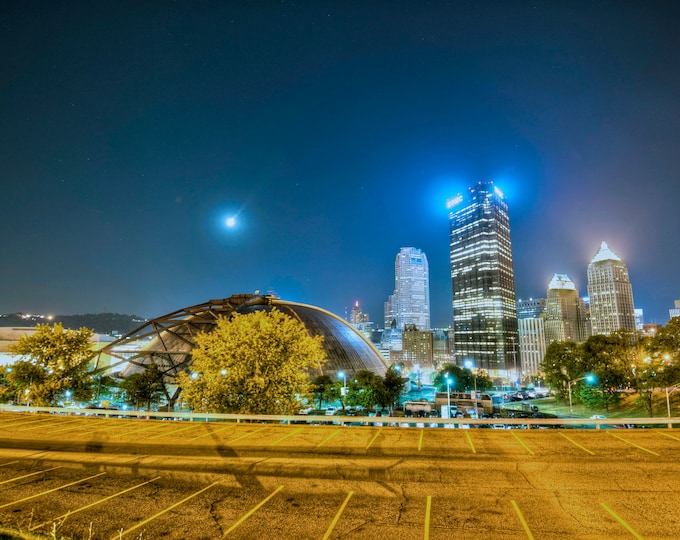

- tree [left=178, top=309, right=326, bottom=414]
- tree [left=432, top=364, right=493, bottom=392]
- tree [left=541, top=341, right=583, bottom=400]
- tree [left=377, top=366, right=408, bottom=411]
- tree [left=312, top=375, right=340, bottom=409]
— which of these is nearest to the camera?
tree [left=178, top=309, right=326, bottom=414]

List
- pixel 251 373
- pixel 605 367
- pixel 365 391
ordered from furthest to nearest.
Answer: pixel 605 367, pixel 365 391, pixel 251 373

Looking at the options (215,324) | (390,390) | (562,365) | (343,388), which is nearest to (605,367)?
(562,365)

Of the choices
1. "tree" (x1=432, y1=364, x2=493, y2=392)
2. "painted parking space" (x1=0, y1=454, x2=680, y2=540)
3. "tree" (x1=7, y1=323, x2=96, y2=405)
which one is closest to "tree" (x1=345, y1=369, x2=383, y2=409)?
"tree" (x1=7, y1=323, x2=96, y2=405)

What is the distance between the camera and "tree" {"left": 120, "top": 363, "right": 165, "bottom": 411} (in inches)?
1922

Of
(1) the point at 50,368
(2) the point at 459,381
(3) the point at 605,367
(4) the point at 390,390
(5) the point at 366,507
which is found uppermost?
(3) the point at 605,367

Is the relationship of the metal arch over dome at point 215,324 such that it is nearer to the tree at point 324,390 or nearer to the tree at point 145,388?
the tree at point 324,390

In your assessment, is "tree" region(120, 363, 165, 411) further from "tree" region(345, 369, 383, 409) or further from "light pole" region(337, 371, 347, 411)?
"tree" region(345, 369, 383, 409)

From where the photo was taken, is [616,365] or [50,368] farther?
[616,365]

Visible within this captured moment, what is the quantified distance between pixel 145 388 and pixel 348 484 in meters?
44.0

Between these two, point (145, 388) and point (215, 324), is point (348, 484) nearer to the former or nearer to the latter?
point (145, 388)

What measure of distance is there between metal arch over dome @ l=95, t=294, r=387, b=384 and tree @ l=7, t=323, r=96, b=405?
18.2 meters

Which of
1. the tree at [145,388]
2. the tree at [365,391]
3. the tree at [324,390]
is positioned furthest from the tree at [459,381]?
the tree at [145,388]

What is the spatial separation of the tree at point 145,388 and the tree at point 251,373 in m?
23.4

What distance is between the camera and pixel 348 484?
44.7 feet
